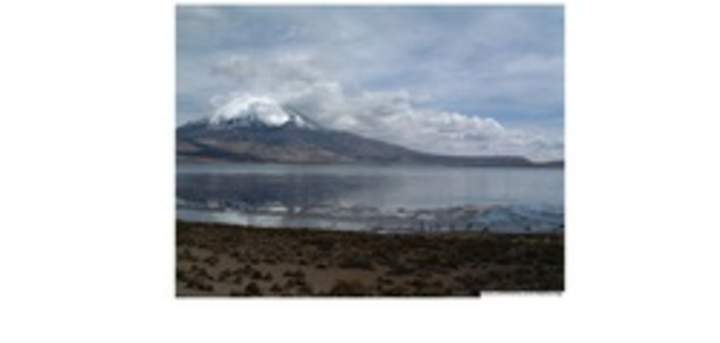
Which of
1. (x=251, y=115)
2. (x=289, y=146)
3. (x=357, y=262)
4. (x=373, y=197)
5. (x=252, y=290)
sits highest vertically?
(x=251, y=115)

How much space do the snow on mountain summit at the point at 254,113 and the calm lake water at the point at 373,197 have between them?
1.25 ft

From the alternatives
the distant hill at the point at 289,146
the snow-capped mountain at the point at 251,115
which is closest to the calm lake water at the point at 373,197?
the distant hill at the point at 289,146

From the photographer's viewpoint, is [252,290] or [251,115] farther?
[251,115]

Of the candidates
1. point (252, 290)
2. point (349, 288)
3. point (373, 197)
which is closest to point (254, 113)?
point (373, 197)

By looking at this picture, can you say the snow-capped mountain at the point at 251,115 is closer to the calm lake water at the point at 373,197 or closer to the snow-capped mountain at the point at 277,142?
the snow-capped mountain at the point at 277,142

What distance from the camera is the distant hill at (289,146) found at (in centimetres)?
527

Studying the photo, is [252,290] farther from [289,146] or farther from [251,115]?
[251,115]

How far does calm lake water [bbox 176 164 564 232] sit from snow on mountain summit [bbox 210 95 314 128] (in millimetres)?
380

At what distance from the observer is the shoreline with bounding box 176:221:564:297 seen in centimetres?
522

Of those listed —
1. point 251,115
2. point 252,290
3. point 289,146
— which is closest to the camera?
point 252,290

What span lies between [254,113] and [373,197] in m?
1.14

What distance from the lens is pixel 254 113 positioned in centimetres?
529

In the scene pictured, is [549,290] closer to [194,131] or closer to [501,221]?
[501,221]
